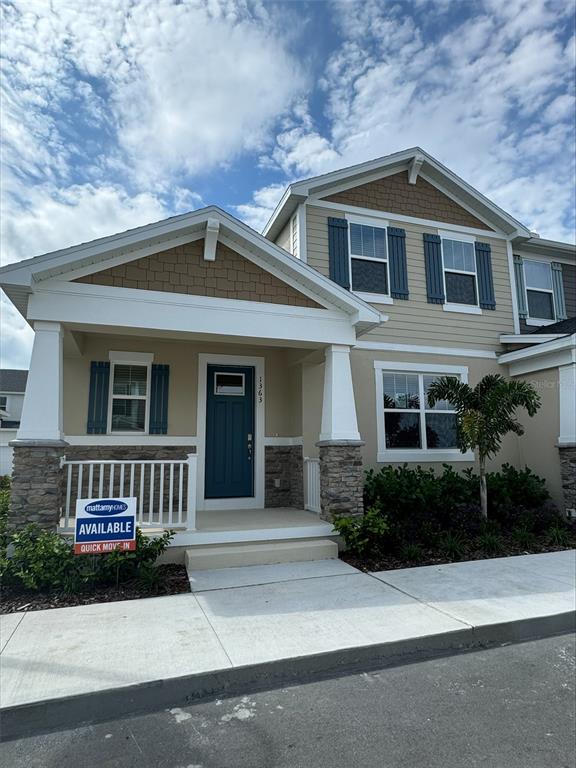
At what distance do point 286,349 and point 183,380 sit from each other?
1.99 meters

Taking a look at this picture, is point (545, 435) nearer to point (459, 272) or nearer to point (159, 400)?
point (459, 272)

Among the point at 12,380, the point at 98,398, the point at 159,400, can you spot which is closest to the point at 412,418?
the point at 159,400

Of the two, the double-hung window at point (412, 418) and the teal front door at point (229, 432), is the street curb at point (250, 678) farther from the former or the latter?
the teal front door at point (229, 432)

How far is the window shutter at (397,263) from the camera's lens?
924 centimetres

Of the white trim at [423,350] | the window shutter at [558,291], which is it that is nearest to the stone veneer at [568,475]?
the white trim at [423,350]

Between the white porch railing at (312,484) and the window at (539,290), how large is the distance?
21.0ft

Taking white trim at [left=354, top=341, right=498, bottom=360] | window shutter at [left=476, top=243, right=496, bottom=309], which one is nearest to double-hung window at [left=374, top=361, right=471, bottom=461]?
white trim at [left=354, top=341, right=498, bottom=360]

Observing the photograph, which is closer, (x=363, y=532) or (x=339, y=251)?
(x=363, y=532)

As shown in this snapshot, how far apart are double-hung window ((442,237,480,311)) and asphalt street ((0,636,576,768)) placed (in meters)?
7.65

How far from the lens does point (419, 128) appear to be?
9367mm

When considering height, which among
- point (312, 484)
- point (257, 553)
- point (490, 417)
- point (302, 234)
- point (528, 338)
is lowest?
point (257, 553)

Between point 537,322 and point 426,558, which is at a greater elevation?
point 537,322

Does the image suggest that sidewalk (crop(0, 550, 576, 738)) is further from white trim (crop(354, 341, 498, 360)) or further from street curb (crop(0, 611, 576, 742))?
white trim (crop(354, 341, 498, 360))

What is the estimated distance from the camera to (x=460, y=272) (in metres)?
9.91
